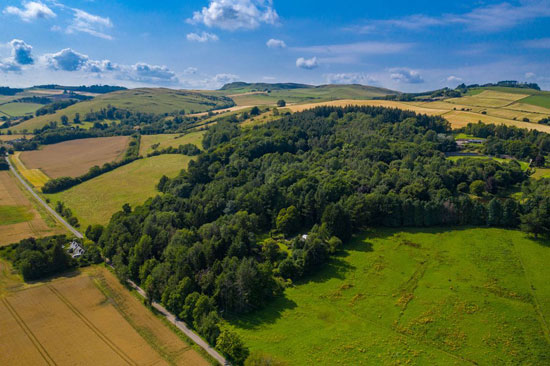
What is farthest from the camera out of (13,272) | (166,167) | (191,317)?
(166,167)

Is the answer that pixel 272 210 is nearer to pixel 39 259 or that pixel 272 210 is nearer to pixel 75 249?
pixel 75 249

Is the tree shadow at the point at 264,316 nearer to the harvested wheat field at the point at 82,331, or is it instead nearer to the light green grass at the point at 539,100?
the harvested wheat field at the point at 82,331

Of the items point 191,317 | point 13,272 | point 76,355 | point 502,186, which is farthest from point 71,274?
point 502,186

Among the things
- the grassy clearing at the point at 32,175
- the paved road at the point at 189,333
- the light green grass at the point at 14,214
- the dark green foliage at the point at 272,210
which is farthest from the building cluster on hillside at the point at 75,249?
the grassy clearing at the point at 32,175

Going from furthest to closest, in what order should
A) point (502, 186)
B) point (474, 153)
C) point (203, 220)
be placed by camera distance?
1. point (474, 153)
2. point (502, 186)
3. point (203, 220)

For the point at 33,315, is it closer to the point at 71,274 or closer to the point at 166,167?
the point at 71,274

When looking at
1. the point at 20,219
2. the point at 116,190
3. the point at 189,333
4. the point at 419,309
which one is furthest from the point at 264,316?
the point at 116,190

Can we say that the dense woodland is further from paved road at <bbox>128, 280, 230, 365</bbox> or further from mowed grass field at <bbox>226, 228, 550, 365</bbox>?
mowed grass field at <bbox>226, 228, 550, 365</bbox>
